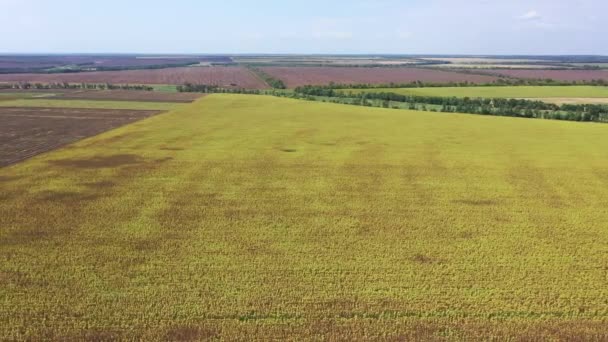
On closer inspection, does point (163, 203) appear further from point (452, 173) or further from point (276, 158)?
point (452, 173)

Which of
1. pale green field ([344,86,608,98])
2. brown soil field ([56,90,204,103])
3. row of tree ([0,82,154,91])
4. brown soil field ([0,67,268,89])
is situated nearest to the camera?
brown soil field ([56,90,204,103])

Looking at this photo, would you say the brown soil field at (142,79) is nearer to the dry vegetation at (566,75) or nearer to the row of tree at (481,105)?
the row of tree at (481,105)

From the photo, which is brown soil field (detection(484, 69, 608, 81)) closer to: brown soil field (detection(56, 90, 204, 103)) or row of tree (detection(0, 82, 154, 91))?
brown soil field (detection(56, 90, 204, 103))

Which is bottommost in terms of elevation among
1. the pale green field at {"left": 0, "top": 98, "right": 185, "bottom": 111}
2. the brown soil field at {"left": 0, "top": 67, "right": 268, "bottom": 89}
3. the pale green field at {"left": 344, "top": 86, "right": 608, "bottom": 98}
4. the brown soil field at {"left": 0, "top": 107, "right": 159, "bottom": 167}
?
the brown soil field at {"left": 0, "top": 107, "right": 159, "bottom": 167}

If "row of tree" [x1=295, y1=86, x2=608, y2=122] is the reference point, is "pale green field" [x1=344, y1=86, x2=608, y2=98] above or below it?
above

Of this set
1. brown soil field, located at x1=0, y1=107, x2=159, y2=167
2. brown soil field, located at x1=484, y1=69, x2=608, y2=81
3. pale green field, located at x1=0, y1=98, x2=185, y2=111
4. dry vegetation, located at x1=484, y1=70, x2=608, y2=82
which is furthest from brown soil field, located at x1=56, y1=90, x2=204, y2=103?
brown soil field, located at x1=484, y1=69, x2=608, y2=81

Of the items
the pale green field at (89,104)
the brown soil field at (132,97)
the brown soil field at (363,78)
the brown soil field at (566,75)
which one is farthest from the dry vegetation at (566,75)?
the pale green field at (89,104)
